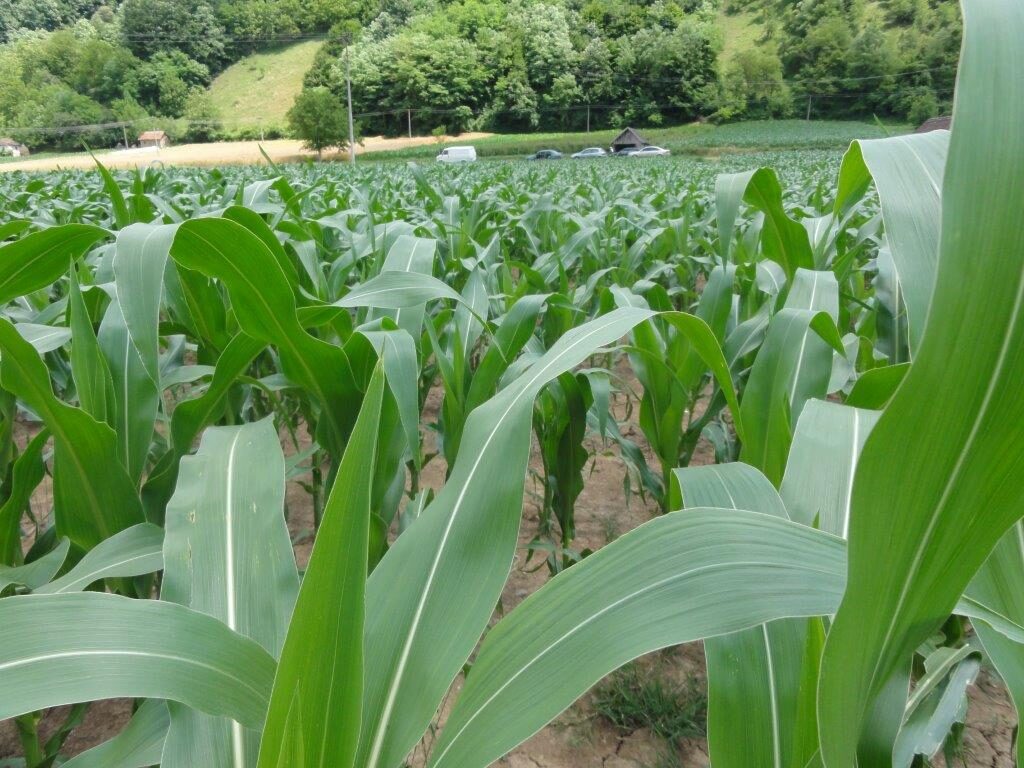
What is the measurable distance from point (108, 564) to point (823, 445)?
2.68 ft

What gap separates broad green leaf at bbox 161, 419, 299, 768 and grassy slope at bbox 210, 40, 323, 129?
1984 inches

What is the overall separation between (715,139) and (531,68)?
63.8 ft

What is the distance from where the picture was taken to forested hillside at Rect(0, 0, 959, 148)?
39.7 m

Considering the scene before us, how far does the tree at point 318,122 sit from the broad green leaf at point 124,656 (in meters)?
33.7

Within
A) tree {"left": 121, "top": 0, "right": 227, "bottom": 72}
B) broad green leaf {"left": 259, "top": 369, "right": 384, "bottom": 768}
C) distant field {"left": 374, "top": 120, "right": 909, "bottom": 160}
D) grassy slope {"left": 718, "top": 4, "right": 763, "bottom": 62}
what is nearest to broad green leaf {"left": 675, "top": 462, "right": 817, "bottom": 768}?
broad green leaf {"left": 259, "top": 369, "right": 384, "bottom": 768}

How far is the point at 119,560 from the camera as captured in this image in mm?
697

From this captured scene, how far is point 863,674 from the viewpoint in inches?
14.3

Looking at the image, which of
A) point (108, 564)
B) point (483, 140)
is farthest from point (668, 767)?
point (483, 140)

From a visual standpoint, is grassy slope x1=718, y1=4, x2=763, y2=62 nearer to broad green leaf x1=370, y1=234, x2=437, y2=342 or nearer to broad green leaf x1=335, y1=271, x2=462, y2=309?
broad green leaf x1=370, y1=234, x2=437, y2=342

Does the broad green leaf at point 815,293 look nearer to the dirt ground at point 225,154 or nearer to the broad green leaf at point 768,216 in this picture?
the broad green leaf at point 768,216

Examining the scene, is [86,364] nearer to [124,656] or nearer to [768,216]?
[124,656]

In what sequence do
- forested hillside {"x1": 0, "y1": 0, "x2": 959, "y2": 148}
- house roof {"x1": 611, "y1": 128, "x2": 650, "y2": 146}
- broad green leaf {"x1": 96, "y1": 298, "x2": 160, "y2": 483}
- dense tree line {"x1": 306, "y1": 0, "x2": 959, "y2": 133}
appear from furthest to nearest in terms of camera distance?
dense tree line {"x1": 306, "y1": 0, "x2": 959, "y2": 133} → forested hillside {"x1": 0, "y1": 0, "x2": 959, "y2": 148} → house roof {"x1": 611, "y1": 128, "x2": 650, "y2": 146} → broad green leaf {"x1": 96, "y1": 298, "x2": 160, "y2": 483}

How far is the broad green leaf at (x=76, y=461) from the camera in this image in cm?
72

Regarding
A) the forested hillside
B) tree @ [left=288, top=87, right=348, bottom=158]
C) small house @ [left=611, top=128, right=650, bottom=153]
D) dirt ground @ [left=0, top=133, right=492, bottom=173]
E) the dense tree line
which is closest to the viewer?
dirt ground @ [left=0, top=133, right=492, bottom=173]
